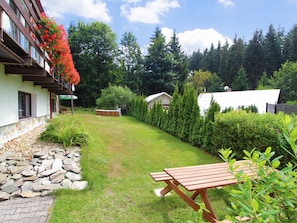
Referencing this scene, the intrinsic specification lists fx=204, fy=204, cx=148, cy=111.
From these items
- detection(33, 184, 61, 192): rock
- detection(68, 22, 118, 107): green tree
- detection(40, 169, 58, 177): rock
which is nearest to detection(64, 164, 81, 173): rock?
detection(40, 169, 58, 177): rock

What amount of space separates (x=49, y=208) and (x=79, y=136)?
11.2 feet

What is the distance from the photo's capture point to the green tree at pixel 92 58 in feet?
107

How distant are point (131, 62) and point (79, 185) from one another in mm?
34805

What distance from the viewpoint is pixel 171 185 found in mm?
3764

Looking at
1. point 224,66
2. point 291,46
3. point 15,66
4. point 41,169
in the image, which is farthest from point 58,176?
point 224,66

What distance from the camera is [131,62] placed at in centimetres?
3750

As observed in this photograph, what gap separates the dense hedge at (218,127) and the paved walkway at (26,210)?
3564mm

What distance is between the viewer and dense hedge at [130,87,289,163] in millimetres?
4980

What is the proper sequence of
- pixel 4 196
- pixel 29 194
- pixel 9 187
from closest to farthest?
1. pixel 4 196
2. pixel 29 194
3. pixel 9 187

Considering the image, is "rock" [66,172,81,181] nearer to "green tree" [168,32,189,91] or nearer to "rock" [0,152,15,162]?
"rock" [0,152,15,162]

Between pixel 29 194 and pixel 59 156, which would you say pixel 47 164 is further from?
pixel 29 194

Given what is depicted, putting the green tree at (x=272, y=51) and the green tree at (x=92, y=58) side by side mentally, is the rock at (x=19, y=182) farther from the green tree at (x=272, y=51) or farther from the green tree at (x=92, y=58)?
the green tree at (x=272, y=51)

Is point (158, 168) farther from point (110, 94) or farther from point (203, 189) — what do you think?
point (110, 94)

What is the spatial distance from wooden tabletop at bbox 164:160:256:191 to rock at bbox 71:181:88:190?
204cm
